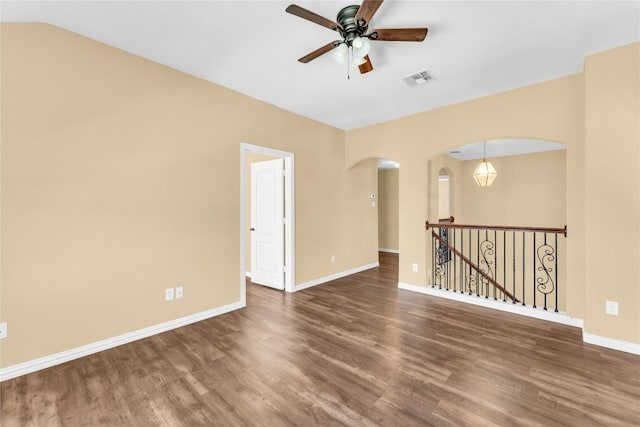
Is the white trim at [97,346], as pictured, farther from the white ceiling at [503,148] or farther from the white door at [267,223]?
the white ceiling at [503,148]

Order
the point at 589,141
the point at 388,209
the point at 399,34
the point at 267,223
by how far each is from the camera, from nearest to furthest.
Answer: the point at 399,34
the point at 589,141
the point at 267,223
the point at 388,209

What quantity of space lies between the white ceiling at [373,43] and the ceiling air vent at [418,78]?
0.07m

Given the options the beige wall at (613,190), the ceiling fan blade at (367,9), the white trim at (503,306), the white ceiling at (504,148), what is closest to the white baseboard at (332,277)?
the white trim at (503,306)

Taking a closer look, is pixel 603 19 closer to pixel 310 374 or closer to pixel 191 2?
pixel 191 2

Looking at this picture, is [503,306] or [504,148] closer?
[503,306]

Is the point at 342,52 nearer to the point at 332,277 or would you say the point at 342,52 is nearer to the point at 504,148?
the point at 332,277

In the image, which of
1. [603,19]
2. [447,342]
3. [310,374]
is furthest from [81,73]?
[603,19]

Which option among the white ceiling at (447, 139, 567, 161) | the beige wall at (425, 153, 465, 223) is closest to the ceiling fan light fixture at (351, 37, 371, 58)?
the white ceiling at (447, 139, 567, 161)

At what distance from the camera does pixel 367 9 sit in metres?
1.79

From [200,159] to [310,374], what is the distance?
2.57 metres

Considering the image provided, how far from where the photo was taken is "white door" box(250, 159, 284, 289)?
14.5 feet

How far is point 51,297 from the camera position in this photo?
2332 millimetres

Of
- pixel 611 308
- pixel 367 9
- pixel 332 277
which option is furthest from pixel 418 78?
pixel 332 277

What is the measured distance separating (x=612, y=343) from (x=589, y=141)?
1934mm
